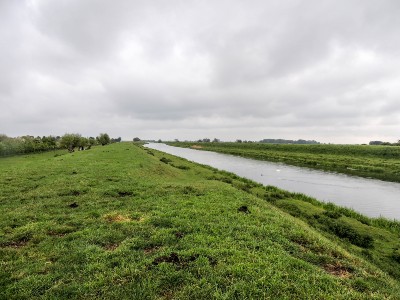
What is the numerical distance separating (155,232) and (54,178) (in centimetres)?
1855

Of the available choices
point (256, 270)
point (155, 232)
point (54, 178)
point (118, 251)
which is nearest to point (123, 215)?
point (155, 232)

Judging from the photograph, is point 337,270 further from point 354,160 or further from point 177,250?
point 354,160

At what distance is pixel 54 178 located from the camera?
85.2ft

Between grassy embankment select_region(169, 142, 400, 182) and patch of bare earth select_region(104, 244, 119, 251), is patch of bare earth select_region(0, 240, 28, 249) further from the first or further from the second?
grassy embankment select_region(169, 142, 400, 182)

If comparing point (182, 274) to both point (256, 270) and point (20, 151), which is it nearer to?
point (256, 270)

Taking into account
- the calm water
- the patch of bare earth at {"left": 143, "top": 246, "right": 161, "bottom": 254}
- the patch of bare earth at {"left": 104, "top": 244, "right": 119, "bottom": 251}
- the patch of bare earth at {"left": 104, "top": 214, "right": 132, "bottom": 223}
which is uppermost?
the patch of bare earth at {"left": 104, "top": 214, "right": 132, "bottom": 223}

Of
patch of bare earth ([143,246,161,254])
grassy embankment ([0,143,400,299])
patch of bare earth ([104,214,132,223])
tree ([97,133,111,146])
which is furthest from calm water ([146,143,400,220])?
tree ([97,133,111,146])

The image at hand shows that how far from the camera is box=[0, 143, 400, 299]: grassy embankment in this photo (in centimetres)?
832

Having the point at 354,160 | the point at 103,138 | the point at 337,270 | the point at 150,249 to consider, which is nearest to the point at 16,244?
the point at 150,249

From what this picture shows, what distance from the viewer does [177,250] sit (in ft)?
35.6

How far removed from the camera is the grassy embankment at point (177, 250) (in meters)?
8.32

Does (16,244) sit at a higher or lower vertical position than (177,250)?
lower

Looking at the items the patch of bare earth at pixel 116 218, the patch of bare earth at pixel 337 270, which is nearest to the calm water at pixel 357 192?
the patch of bare earth at pixel 337 270

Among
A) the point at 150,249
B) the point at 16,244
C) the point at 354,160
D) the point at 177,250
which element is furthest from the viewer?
the point at 354,160
